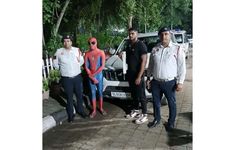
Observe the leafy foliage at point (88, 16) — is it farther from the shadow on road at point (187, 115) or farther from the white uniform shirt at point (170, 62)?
the white uniform shirt at point (170, 62)

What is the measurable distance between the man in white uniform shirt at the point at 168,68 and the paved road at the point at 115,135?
0.28 metres

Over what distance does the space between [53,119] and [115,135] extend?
3.44 feet

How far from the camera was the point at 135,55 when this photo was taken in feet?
14.0

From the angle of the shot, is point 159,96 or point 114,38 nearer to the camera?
point 159,96

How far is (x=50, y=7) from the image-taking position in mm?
6266

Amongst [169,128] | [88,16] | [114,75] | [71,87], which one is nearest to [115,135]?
[169,128]

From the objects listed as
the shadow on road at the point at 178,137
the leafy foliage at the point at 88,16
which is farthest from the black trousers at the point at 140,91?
the leafy foliage at the point at 88,16

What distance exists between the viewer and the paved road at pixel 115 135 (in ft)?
11.3

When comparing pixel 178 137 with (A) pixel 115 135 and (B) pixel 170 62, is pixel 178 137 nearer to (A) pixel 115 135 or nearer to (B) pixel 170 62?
(A) pixel 115 135

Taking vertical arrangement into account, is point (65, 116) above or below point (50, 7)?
below
